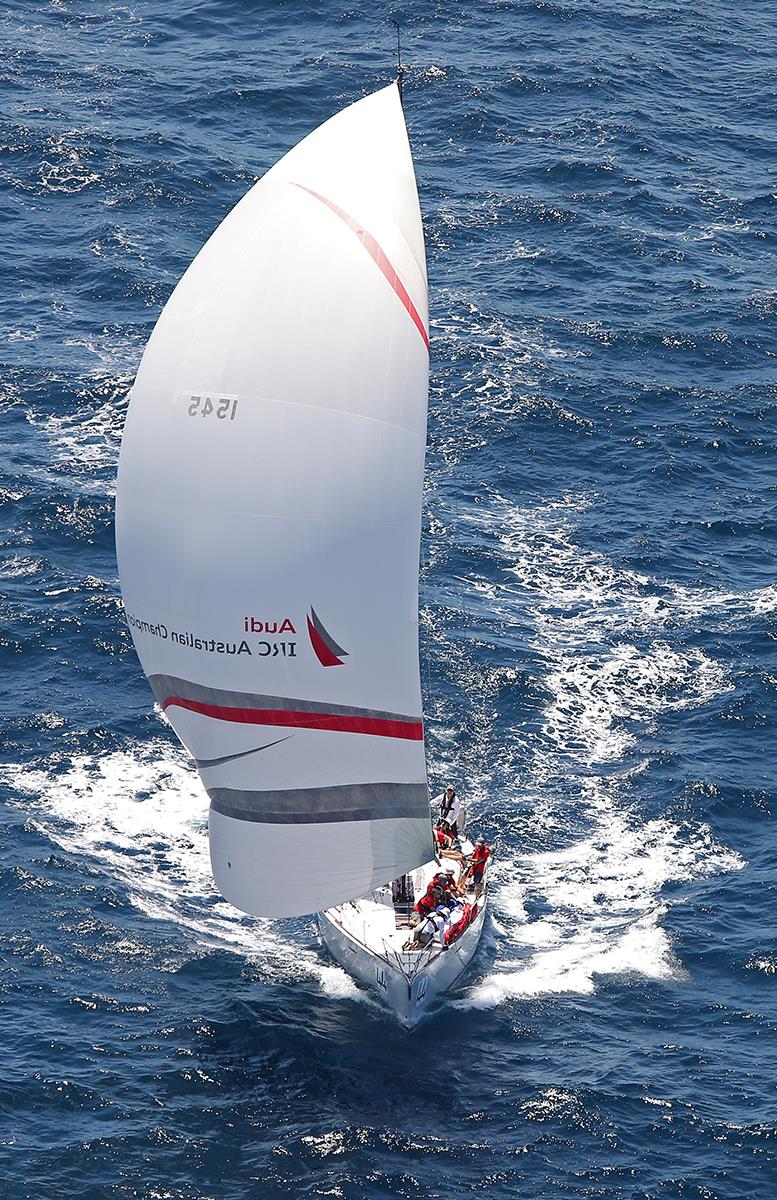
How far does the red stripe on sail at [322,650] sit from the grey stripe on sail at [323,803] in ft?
13.5

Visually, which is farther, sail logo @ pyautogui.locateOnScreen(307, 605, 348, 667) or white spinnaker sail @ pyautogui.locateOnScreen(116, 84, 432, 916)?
sail logo @ pyautogui.locateOnScreen(307, 605, 348, 667)

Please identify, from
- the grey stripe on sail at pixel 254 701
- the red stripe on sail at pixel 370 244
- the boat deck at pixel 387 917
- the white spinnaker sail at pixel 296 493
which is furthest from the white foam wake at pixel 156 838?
the red stripe on sail at pixel 370 244

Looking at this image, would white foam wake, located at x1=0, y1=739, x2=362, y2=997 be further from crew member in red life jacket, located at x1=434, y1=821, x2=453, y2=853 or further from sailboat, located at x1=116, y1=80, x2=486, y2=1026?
sailboat, located at x1=116, y1=80, x2=486, y2=1026

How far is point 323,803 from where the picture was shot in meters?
59.6

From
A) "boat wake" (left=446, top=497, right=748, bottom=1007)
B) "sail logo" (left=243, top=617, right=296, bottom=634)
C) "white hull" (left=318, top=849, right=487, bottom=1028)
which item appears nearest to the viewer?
"sail logo" (left=243, top=617, right=296, bottom=634)

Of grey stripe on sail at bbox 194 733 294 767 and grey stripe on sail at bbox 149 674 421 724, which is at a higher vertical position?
grey stripe on sail at bbox 149 674 421 724

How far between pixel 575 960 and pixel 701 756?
1143 cm

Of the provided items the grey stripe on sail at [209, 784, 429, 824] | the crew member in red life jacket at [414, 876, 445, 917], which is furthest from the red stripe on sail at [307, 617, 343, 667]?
the crew member in red life jacket at [414, 876, 445, 917]

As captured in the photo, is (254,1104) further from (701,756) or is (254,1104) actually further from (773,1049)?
(701,756)

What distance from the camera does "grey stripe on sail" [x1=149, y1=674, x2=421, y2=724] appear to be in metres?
57.8

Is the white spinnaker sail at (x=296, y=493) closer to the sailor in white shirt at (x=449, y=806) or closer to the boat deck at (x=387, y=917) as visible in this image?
the boat deck at (x=387, y=917)

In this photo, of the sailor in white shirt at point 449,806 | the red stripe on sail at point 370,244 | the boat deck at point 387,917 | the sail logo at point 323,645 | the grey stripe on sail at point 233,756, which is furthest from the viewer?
the sailor in white shirt at point 449,806

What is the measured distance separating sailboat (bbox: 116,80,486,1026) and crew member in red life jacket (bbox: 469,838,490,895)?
6087mm

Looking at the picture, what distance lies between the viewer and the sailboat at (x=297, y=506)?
185ft
